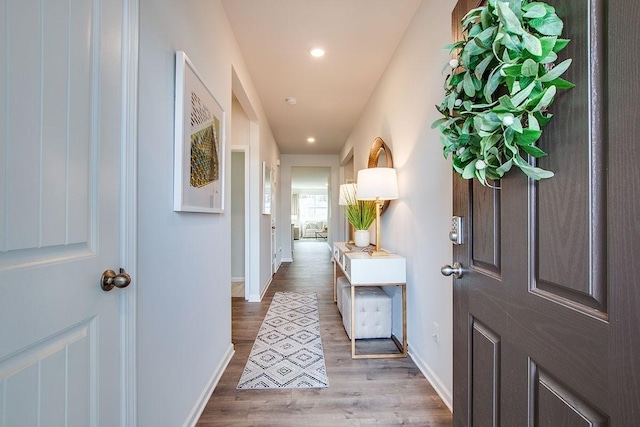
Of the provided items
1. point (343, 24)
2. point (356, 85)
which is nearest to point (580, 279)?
point (343, 24)

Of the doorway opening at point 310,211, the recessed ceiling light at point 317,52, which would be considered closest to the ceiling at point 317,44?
the recessed ceiling light at point 317,52

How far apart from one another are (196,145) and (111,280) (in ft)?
2.91

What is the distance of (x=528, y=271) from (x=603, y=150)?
0.32 metres

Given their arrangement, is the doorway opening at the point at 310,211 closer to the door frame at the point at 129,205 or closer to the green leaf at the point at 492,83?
the door frame at the point at 129,205

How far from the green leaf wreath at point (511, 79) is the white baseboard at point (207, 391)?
174 centimetres

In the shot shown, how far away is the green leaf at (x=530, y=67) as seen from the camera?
0.61m

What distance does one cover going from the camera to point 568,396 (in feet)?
2.03

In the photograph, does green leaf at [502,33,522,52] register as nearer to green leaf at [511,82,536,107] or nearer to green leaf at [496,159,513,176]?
green leaf at [511,82,536,107]

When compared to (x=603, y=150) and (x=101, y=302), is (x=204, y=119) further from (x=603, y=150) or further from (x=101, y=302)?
(x=603, y=150)

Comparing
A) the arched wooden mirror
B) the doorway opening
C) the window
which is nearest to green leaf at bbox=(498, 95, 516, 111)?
Result: the arched wooden mirror

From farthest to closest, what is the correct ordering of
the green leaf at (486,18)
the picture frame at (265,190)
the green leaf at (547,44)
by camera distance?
1. the picture frame at (265,190)
2. the green leaf at (486,18)
3. the green leaf at (547,44)

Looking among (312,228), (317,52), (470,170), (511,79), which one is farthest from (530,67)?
(312,228)

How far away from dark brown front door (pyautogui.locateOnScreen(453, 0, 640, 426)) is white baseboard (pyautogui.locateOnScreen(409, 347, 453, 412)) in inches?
37.5

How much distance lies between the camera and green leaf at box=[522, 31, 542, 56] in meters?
0.59
